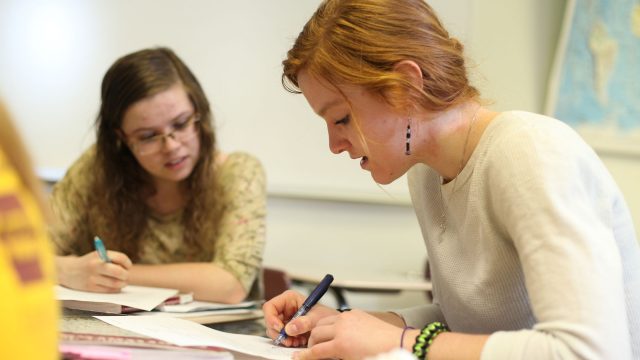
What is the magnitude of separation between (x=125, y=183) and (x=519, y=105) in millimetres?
1749

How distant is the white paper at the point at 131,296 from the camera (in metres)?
1.27

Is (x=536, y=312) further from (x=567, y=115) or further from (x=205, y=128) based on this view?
(x=567, y=115)

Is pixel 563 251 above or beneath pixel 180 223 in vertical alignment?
above

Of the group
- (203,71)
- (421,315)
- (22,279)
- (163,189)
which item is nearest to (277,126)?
(203,71)

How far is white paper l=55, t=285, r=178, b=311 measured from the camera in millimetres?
1268

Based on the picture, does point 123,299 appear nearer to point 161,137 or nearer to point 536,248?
point 161,137

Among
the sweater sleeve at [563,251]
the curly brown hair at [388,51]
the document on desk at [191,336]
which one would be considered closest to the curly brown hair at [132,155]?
the document on desk at [191,336]

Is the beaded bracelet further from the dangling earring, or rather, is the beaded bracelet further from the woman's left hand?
the dangling earring

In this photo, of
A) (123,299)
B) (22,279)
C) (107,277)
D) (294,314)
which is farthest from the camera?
(107,277)

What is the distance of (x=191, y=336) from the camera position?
38.7 inches

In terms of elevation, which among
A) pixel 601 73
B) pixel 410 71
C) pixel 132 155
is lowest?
pixel 132 155

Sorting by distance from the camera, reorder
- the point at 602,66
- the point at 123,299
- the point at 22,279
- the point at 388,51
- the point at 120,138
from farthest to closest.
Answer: the point at 602,66 < the point at 120,138 < the point at 123,299 < the point at 388,51 < the point at 22,279

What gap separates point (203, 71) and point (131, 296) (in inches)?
74.4

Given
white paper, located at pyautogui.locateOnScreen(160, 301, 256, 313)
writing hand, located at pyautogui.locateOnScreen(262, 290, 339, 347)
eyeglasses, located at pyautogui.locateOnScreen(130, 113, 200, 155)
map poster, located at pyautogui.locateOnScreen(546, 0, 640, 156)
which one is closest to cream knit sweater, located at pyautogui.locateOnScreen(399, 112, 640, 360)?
writing hand, located at pyautogui.locateOnScreen(262, 290, 339, 347)
